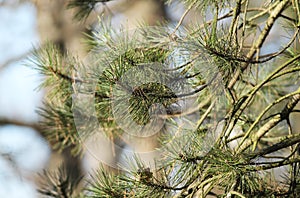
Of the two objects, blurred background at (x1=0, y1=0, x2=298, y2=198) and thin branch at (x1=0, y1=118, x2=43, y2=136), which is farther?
thin branch at (x1=0, y1=118, x2=43, y2=136)

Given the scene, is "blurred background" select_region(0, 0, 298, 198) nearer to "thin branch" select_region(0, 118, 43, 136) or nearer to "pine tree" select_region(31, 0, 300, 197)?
"thin branch" select_region(0, 118, 43, 136)

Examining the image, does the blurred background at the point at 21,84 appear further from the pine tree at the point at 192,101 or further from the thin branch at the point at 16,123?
the pine tree at the point at 192,101

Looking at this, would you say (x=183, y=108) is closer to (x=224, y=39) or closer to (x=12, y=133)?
(x=224, y=39)

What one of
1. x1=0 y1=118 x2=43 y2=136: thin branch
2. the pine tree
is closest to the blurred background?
x1=0 y1=118 x2=43 y2=136: thin branch

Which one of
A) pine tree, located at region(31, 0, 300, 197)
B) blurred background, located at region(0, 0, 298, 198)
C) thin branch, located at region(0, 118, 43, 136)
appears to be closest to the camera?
pine tree, located at region(31, 0, 300, 197)

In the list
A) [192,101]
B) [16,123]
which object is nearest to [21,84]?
[16,123]

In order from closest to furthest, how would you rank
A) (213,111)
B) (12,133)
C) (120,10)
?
(213,111) < (120,10) < (12,133)

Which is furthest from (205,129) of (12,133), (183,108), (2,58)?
(2,58)

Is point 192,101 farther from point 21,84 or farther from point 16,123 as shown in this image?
point 16,123

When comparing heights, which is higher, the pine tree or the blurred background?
the blurred background
